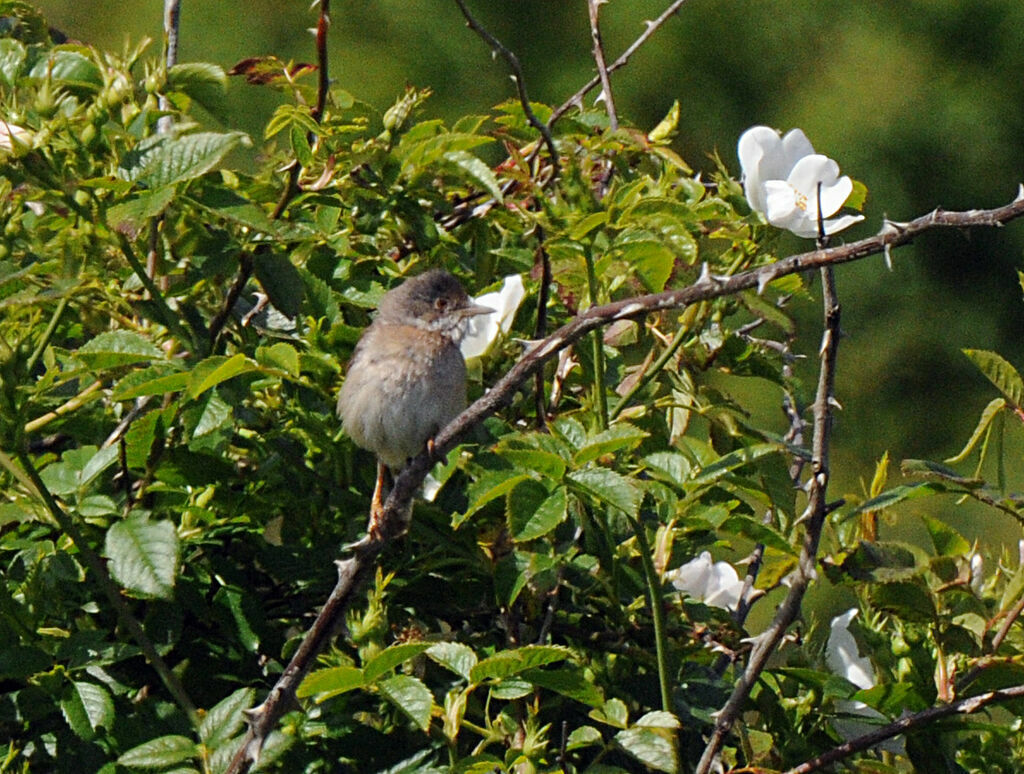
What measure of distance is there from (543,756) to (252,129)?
2.91 metres

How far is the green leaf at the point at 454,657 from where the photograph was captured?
1.87 meters

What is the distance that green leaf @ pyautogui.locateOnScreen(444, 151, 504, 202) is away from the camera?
2.20m

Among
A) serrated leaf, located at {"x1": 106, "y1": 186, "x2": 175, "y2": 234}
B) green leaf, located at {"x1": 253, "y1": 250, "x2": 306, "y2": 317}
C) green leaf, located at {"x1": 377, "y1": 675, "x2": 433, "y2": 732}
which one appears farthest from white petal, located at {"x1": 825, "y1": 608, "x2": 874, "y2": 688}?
serrated leaf, located at {"x1": 106, "y1": 186, "x2": 175, "y2": 234}

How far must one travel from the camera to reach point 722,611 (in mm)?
2195

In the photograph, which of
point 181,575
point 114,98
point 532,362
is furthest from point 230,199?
point 532,362

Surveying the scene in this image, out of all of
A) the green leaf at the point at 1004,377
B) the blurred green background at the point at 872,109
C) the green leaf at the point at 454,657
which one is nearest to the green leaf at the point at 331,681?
the green leaf at the point at 454,657

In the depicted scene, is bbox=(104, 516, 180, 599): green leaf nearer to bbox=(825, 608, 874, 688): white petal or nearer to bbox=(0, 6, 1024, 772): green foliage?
bbox=(0, 6, 1024, 772): green foliage

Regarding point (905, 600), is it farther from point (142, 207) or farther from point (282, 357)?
point (142, 207)

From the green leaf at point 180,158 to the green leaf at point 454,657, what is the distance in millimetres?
728

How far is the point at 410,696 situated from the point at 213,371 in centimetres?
50

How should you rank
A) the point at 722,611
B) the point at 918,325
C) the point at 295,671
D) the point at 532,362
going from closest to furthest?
the point at 532,362 → the point at 295,671 → the point at 722,611 → the point at 918,325

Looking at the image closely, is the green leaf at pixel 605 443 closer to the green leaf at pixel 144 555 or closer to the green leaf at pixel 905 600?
the green leaf at pixel 905 600

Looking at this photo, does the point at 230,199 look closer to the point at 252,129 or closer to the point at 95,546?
the point at 95,546

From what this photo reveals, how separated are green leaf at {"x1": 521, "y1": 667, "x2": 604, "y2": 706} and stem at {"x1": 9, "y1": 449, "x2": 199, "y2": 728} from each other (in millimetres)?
479
